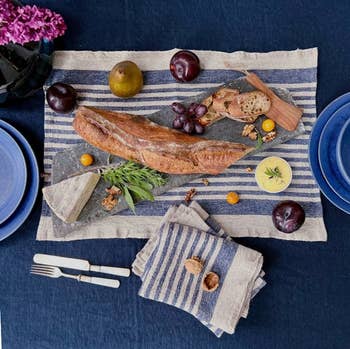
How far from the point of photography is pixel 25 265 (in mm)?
1432

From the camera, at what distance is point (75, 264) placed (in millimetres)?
1413

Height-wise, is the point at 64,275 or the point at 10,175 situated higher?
the point at 10,175

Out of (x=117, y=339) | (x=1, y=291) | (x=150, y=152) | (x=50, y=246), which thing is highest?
(x=150, y=152)

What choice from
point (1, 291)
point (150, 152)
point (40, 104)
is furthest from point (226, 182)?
point (1, 291)

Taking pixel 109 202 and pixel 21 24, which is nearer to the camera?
pixel 21 24

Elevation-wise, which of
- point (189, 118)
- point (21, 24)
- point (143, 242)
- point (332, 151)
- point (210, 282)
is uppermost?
point (21, 24)

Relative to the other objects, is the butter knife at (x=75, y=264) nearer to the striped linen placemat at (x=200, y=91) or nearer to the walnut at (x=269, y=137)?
the striped linen placemat at (x=200, y=91)

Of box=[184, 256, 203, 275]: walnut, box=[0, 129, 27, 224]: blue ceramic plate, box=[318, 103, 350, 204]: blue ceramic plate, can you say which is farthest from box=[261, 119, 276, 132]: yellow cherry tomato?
box=[0, 129, 27, 224]: blue ceramic plate

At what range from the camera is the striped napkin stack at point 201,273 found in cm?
136

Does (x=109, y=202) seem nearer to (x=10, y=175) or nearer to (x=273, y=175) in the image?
(x=10, y=175)

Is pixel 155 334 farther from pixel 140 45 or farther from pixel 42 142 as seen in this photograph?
pixel 140 45

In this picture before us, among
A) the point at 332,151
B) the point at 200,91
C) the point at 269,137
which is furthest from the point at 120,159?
the point at 332,151

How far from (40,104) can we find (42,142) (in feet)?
0.34

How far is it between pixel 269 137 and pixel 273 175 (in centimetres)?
10
